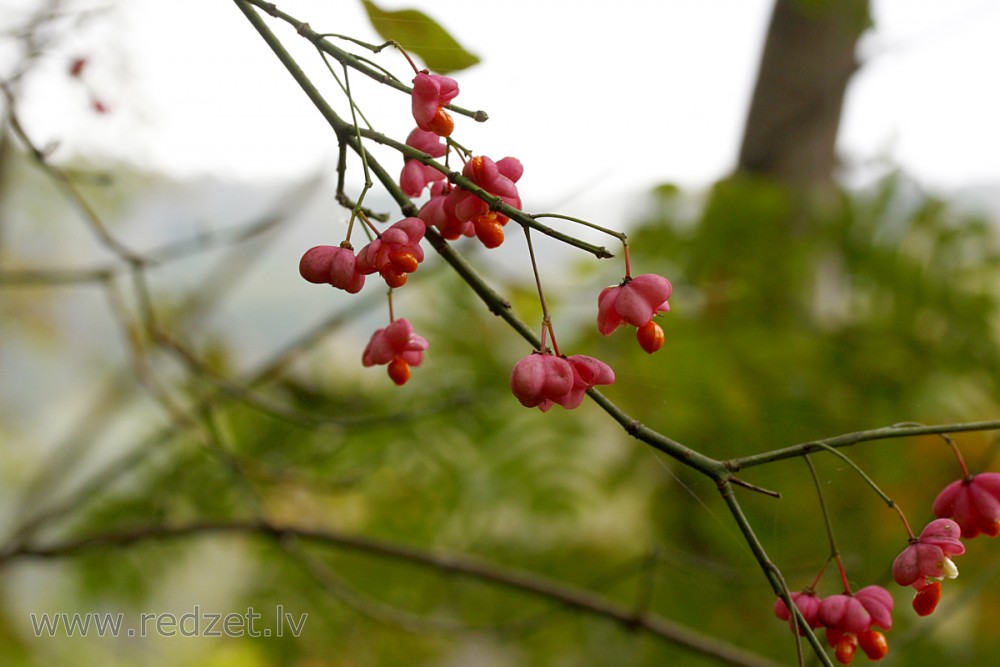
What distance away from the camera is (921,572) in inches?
11.0

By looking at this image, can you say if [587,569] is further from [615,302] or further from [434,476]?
[615,302]

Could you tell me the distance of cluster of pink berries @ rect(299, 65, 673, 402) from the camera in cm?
25

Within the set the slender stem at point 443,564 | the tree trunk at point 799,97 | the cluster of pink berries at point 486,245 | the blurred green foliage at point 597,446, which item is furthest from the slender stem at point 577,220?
the tree trunk at point 799,97

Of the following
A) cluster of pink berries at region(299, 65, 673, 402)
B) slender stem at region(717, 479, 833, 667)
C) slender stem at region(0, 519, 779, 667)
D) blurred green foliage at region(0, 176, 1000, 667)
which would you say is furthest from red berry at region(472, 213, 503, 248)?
blurred green foliage at region(0, 176, 1000, 667)

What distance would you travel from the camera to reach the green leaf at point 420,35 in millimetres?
297

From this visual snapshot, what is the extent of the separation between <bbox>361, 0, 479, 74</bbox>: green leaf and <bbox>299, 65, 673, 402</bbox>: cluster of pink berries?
0.04 meters

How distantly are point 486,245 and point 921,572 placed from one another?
0.18m

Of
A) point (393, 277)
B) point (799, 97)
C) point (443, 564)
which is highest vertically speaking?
point (799, 97)

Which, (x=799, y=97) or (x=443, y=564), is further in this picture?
(x=799, y=97)

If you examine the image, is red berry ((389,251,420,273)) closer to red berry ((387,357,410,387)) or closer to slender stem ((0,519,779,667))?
red berry ((387,357,410,387))

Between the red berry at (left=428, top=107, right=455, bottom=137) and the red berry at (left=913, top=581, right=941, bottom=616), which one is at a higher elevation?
the red berry at (left=428, top=107, right=455, bottom=137)

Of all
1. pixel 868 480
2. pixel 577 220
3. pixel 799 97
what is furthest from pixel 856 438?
pixel 799 97

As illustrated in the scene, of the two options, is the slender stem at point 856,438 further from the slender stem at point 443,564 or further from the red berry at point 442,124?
the slender stem at point 443,564

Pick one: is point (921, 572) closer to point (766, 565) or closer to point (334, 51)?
point (766, 565)
